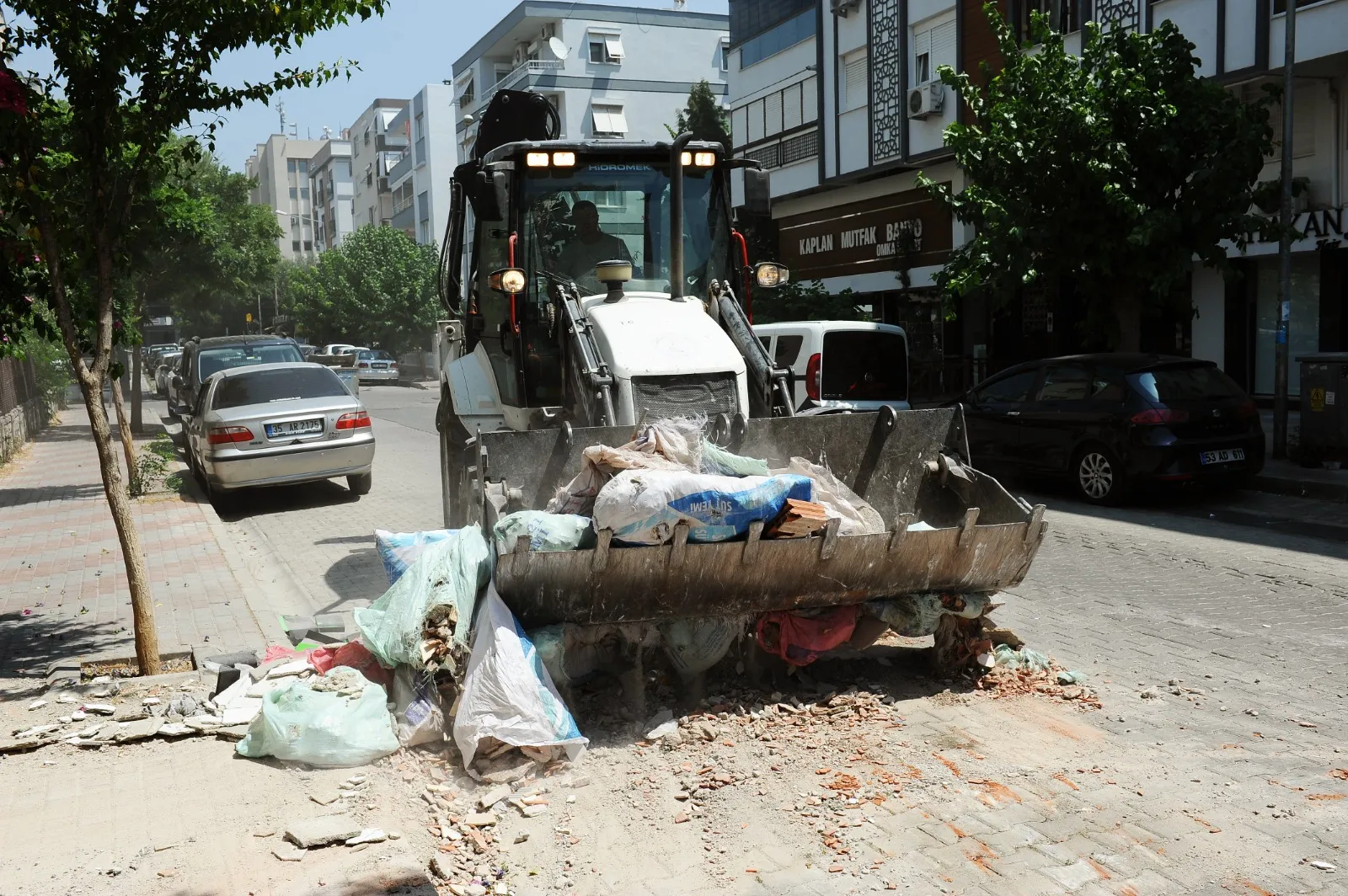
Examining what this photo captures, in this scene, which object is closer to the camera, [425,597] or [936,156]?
[425,597]

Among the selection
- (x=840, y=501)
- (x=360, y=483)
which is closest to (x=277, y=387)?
(x=360, y=483)

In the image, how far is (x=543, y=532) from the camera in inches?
200

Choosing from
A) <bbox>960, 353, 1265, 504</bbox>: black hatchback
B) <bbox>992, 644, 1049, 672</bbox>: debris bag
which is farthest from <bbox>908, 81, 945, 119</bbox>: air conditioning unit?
<bbox>992, 644, 1049, 672</bbox>: debris bag

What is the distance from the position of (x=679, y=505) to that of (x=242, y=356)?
608 inches

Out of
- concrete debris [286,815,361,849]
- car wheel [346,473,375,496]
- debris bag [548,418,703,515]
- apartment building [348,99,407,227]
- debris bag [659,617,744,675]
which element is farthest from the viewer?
apartment building [348,99,407,227]

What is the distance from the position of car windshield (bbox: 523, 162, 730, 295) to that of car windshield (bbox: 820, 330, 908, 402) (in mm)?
6811

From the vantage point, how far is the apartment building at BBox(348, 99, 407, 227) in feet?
279

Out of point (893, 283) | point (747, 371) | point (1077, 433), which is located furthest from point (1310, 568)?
point (893, 283)

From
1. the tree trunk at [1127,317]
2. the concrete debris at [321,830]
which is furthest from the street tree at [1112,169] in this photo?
the concrete debris at [321,830]

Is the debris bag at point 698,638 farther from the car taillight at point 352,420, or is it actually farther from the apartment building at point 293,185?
the apartment building at point 293,185

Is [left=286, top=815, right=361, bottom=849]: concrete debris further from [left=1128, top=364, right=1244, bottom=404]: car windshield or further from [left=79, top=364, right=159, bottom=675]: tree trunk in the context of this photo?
[left=1128, top=364, right=1244, bottom=404]: car windshield

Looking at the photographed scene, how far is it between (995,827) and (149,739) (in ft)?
11.8

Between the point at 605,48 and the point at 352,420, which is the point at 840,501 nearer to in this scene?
the point at 352,420

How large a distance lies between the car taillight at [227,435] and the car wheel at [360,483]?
1.51 metres
